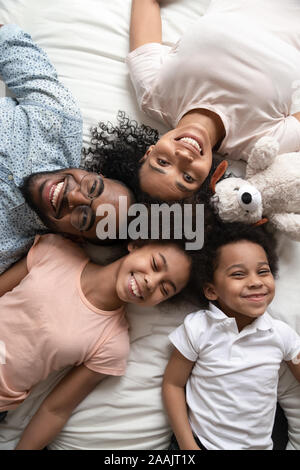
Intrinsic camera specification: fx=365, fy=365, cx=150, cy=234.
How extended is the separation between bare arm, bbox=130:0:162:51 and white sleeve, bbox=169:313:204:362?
0.82m

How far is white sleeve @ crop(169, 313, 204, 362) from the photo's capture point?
36.4 inches

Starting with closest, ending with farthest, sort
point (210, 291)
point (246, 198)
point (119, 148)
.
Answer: point (246, 198), point (210, 291), point (119, 148)

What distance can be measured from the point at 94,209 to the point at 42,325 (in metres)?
0.32

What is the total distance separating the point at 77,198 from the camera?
35.5 inches

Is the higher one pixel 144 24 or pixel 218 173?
pixel 144 24

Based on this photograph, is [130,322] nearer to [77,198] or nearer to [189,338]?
[189,338]

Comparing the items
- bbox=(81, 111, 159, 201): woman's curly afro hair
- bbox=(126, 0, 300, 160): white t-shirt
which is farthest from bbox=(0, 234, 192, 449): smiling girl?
bbox=(126, 0, 300, 160): white t-shirt

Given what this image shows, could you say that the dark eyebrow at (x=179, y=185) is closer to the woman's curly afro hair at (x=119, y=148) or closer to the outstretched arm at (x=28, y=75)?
the woman's curly afro hair at (x=119, y=148)

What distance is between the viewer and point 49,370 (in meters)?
0.94

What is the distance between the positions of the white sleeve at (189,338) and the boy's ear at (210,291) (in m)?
0.06

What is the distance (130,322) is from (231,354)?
11.1 inches

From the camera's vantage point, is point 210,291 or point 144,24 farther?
point 144,24

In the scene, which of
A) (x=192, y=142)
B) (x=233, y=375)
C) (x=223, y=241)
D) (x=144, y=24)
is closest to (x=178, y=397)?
(x=233, y=375)
